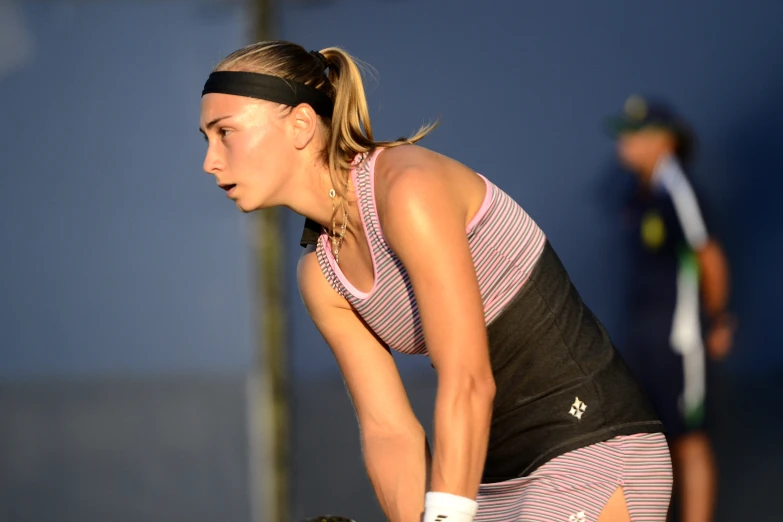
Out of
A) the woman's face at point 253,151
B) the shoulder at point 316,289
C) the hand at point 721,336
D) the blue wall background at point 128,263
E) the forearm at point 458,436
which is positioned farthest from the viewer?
the blue wall background at point 128,263

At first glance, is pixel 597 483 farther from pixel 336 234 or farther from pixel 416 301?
pixel 336 234

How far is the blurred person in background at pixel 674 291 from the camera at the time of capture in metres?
2.72

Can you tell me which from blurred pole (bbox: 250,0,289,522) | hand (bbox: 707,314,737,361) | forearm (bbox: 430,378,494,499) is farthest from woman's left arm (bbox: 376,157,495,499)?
blurred pole (bbox: 250,0,289,522)

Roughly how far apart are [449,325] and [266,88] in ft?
1.83

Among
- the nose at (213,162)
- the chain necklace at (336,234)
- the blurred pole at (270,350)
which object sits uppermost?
the nose at (213,162)

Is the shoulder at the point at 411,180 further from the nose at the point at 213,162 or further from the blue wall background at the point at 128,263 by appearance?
the blue wall background at the point at 128,263

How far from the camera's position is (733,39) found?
263 centimetres

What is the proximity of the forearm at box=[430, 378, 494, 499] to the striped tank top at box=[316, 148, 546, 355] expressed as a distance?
0.79 ft

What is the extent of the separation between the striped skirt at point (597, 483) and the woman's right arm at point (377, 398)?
0.20m

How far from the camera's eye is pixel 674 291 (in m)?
2.78

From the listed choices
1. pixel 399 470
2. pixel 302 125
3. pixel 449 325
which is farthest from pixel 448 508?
pixel 302 125

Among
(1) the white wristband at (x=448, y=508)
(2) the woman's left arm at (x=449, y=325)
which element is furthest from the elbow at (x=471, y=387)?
(1) the white wristband at (x=448, y=508)

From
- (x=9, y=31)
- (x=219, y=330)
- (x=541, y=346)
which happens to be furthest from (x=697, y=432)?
(x=9, y=31)

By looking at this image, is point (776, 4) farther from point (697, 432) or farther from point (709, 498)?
point (709, 498)
